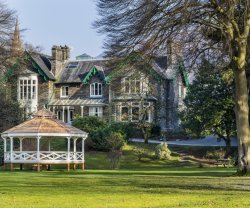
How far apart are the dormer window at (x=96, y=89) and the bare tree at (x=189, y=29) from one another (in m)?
37.8

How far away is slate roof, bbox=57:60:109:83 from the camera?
63.6 meters

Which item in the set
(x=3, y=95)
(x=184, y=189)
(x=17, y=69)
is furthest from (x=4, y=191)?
(x=17, y=69)

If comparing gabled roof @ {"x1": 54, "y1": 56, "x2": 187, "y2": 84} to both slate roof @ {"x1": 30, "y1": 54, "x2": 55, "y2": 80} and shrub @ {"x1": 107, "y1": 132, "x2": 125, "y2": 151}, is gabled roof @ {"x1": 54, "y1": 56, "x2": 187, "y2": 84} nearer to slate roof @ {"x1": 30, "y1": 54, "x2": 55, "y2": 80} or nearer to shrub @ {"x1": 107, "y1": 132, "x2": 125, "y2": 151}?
slate roof @ {"x1": 30, "y1": 54, "x2": 55, "y2": 80}

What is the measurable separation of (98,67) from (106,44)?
3791 cm

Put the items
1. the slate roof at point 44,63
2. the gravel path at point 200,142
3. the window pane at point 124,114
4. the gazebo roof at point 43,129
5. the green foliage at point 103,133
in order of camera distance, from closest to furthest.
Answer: the gazebo roof at point 43,129
the green foliage at point 103,133
the gravel path at point 200,142
the window pane at point 124,114
the slate roof at point 44,63

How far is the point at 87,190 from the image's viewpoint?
18.0 metres

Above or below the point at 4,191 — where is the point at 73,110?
above

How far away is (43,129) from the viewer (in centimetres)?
3553

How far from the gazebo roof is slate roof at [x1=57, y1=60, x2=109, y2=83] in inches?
1029

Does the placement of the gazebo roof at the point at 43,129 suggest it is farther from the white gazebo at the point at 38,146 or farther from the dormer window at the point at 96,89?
the dormer window at the point at 96,89

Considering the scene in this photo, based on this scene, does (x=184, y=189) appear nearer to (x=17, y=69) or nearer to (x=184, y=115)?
(x=184, y=115)

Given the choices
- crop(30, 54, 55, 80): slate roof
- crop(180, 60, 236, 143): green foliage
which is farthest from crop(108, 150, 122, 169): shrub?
crop(30, 54, 55, 80): slate roof

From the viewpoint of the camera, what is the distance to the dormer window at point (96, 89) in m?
63.2

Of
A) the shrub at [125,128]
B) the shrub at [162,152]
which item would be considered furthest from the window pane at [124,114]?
the shrub at [162,152]
